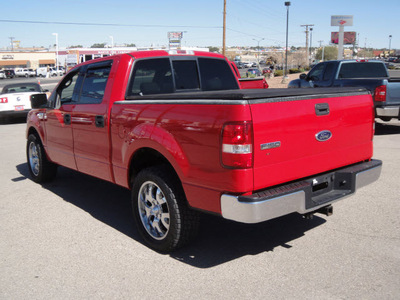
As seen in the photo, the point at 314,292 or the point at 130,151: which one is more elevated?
the point at 130,151

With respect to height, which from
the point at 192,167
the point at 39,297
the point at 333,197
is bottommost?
the point at 39,297

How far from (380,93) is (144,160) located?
8047 millimetres

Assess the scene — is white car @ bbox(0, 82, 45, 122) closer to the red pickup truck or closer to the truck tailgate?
the red pickup truck

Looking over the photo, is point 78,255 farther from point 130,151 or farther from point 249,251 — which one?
point 249,251

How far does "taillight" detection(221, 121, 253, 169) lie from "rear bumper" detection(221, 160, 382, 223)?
28 cm

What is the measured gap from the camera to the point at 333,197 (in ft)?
13.4

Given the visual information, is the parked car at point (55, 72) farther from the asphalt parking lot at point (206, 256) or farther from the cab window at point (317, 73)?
the asphalt parking lot at point (206, 256)

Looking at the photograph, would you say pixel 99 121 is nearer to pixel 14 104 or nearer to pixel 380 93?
pixel 380 93

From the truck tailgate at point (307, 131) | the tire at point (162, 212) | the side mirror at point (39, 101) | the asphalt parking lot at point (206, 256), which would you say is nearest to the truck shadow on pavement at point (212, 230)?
the asphalt parking lot at point (206, 256)

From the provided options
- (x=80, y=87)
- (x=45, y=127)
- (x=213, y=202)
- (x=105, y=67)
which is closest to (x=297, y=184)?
(x=213, y=202)

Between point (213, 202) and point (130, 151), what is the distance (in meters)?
1.26

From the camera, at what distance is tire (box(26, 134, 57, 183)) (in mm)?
6957

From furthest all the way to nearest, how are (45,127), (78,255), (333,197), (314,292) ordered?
(45,127), (78,255), (333,197), (314,292)

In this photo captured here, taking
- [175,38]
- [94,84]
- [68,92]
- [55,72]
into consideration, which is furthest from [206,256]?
[175,38]
